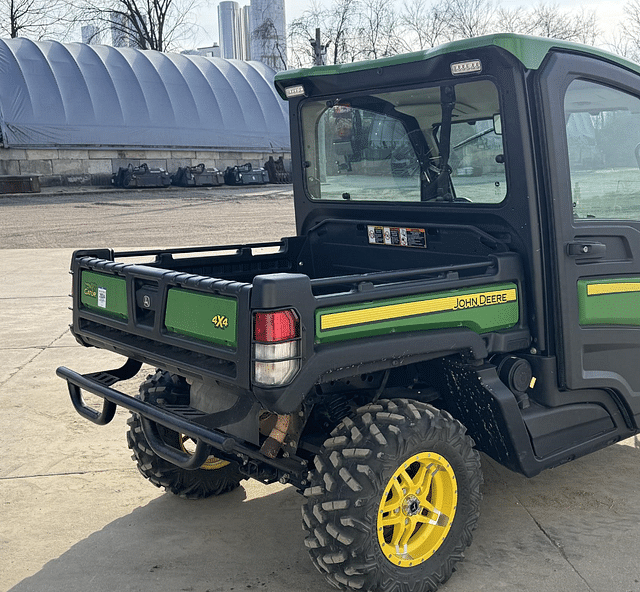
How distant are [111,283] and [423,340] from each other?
4.64ft

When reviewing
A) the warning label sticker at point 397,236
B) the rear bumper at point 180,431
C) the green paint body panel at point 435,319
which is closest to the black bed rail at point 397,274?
the green paint body panel at point 435,319

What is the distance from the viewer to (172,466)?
13.5ft

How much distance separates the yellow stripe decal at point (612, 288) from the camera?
12.3 feet

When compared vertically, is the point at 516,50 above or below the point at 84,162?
below

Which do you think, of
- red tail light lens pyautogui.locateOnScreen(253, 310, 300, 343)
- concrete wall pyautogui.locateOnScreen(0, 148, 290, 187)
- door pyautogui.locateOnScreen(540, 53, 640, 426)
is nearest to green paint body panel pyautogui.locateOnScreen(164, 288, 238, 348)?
red tail light lens pyautogui.locateOnScreen(253, 310, 300, 343)

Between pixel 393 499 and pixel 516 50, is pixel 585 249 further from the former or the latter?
pixel 393 499

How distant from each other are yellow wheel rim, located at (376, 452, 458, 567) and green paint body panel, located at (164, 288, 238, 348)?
844 millimetres

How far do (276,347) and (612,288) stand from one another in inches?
70.9

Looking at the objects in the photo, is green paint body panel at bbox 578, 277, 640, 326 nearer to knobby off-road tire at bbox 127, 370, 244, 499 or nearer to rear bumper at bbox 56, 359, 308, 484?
rear bumper at bbox 56, 359, 308, 484

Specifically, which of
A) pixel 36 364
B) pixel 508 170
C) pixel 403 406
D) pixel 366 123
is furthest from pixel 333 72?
pixel 36 364

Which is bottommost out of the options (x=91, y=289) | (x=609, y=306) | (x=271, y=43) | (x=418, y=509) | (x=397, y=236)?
(x=418, y=509)

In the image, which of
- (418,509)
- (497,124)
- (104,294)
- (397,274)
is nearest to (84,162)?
(104,294)

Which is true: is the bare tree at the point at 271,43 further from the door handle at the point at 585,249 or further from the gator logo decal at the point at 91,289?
the door handle at the point at 585,249

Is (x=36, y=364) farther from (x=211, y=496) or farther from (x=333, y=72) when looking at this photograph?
(x=333, y=72)
